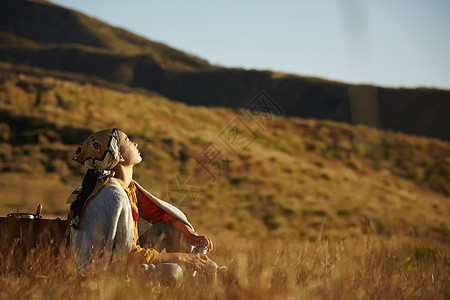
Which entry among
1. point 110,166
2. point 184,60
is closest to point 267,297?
point 110,166

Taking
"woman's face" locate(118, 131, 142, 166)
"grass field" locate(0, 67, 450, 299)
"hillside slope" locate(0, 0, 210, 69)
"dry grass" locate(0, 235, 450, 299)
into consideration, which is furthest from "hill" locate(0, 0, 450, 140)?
"woman's face" locate(118, 131, 142, 166)

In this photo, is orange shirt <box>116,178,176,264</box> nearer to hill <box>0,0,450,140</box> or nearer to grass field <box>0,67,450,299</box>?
grass field <box>0,67,450,299</box>

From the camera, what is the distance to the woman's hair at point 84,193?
282 cm

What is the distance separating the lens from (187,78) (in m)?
101

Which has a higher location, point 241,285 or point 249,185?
point 241,285

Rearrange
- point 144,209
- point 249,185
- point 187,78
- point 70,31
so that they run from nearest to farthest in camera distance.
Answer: point 144,209 → point 249,185 → point 187,78 → point 70,31

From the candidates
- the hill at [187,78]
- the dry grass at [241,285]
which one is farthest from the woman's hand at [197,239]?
the hill at [187,78]

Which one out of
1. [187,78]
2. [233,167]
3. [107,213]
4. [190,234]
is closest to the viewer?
[107,213]

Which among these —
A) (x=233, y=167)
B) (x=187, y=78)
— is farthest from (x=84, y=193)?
(x=187, y=78)

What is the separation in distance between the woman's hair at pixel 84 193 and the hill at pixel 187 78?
56329 mm

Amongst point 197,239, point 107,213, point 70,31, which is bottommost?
point 197,239

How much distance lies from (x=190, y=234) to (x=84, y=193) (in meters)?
0.84

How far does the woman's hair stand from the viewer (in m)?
2.82

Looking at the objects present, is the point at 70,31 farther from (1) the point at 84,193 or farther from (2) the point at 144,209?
(1) the point at 84,193
